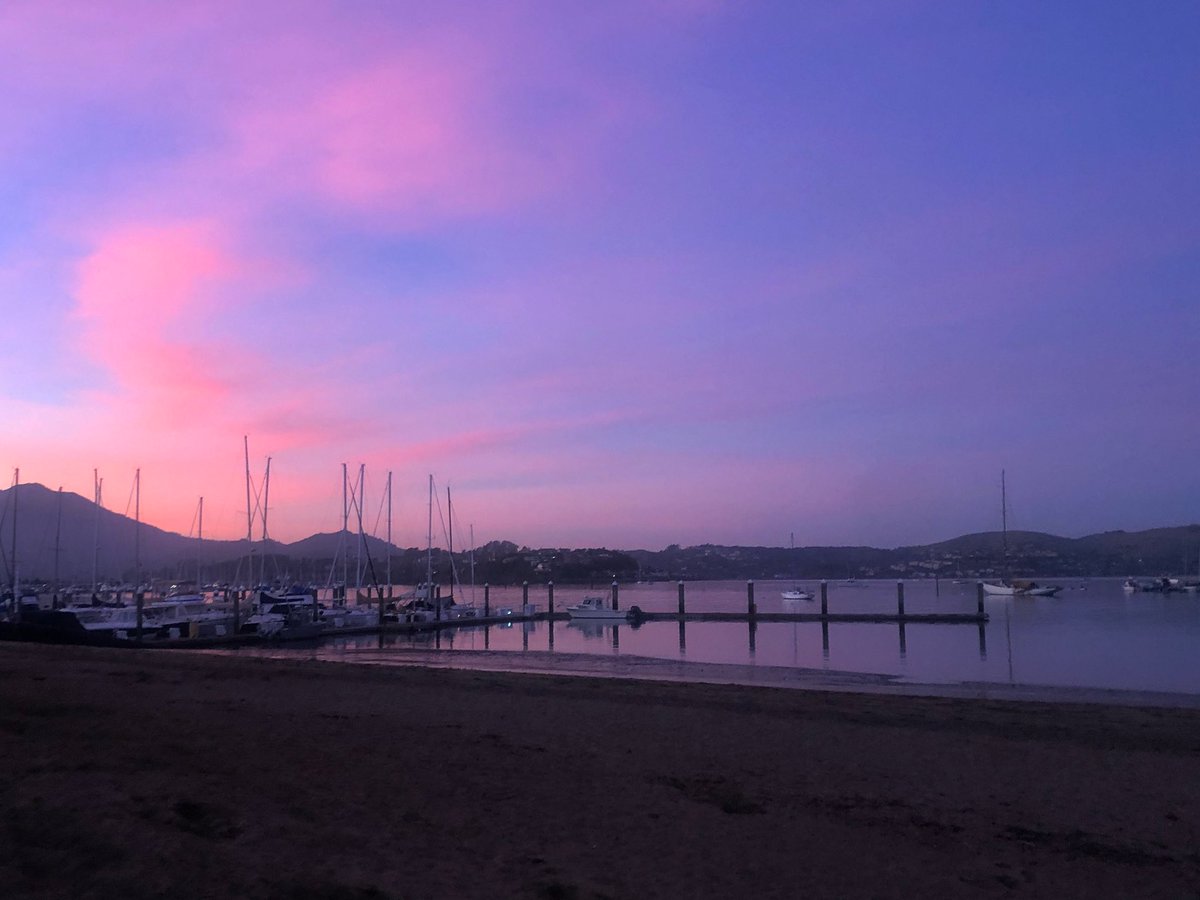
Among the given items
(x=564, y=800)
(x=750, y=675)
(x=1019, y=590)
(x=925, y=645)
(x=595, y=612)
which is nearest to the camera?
(x=564, y=800)

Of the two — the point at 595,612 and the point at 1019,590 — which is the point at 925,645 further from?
the point at 1019,590

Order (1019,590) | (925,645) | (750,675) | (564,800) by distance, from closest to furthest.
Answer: (564,800) → (750,675) → (925,645) → (1019,590)

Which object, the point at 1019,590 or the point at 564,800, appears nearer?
the point at 564,800

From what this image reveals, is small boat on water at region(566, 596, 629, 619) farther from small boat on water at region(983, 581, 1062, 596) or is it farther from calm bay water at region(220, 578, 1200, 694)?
small boat on water at region(983, 581, 1062, 596)

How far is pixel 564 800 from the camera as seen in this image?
400 inches

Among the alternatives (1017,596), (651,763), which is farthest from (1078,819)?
(1017,596)

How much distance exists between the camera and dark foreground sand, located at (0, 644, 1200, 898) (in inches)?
273

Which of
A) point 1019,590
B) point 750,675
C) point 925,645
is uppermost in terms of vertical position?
point 750,675

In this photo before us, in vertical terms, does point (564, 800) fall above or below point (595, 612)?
above

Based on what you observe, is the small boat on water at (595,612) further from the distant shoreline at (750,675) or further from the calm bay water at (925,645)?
the distant shoreline at (750,675)

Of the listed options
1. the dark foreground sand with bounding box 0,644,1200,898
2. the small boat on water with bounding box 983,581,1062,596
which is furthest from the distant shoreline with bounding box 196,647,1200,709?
the small boat on water with bounding box 983,581,1062,596

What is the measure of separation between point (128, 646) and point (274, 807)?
37.0 meters

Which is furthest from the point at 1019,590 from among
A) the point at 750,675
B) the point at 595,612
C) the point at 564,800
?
the point at 564,800

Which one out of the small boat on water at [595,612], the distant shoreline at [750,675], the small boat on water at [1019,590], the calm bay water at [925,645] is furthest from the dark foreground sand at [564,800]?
the small boat on water at [1019,590]
